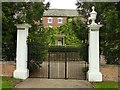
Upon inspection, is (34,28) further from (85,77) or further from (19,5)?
(85,77)

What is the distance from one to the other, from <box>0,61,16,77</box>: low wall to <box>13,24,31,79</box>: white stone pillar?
290 millimetres

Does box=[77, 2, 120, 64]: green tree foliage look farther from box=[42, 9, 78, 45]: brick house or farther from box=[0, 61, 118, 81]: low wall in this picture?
box=[42, 9, 78, 45]: brick house

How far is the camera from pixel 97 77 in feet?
47.5

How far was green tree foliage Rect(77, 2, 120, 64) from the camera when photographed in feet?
49.9

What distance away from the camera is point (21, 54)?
15.0 metres

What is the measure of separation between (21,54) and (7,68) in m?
1.02

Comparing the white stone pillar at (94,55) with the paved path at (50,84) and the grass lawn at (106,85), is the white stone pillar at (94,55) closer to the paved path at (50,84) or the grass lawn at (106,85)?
the grass lawn at (106,85)

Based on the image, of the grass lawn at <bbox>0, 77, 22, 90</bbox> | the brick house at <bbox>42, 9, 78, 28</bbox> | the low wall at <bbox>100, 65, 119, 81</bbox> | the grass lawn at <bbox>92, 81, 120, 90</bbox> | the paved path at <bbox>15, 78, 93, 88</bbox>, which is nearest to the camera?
the grass lawn at <bbox>0, 77, 22, 90</bbox>

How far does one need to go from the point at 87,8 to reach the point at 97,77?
5.17m

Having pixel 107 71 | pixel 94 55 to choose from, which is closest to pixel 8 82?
pixel 94 55

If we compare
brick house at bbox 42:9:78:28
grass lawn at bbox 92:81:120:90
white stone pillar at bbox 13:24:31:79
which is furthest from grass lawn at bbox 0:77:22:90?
brick house at bbox 42:9:78:28

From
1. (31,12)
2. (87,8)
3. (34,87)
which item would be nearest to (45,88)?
(34,87)

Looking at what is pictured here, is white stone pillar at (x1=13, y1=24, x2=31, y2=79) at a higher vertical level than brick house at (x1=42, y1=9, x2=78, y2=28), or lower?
lower

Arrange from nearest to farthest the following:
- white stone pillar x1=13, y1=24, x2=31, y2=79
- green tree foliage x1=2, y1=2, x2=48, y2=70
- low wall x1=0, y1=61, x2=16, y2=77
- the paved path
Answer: the paved path, white stone pillar x1=13, y1=24, x2=31, y2=79, low wall x1=0, y1=61, x2=16, y2=77, green tree foliage x1=2, y1=2, x2=48, y2=70
